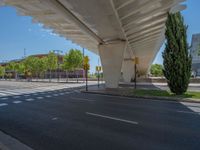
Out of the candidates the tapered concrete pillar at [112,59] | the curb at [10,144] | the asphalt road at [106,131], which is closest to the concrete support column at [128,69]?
the tapered concrete pillar at [112,59]

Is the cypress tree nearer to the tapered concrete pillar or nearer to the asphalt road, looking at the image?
the tapered concrete pillar

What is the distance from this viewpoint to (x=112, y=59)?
26.2 meters

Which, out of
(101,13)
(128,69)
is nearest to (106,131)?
(101,13)

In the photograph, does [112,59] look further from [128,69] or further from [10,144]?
[128,69]

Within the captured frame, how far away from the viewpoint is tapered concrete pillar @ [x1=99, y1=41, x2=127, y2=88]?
2569 cm

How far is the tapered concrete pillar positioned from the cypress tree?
24.8 ft

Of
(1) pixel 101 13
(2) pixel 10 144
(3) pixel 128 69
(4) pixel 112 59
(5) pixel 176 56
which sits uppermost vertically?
(1) pixel 101 13

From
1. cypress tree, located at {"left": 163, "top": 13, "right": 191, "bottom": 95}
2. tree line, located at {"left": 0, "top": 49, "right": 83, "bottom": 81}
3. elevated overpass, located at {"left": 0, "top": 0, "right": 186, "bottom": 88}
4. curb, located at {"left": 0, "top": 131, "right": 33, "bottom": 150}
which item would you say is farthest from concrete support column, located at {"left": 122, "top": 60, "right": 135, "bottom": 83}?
curb, located at {"left": 0, "top": 131, "right": 33, "bottom": 150}

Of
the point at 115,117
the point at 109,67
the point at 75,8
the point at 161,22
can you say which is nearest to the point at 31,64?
the point at 109,67

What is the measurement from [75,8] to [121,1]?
301 cm

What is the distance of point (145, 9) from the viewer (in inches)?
663

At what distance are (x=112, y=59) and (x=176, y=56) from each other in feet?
31.1

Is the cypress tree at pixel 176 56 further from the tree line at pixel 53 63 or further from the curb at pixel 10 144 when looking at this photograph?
the tree line at pixel 53 63

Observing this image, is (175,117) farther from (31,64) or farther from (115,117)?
(31,64)
